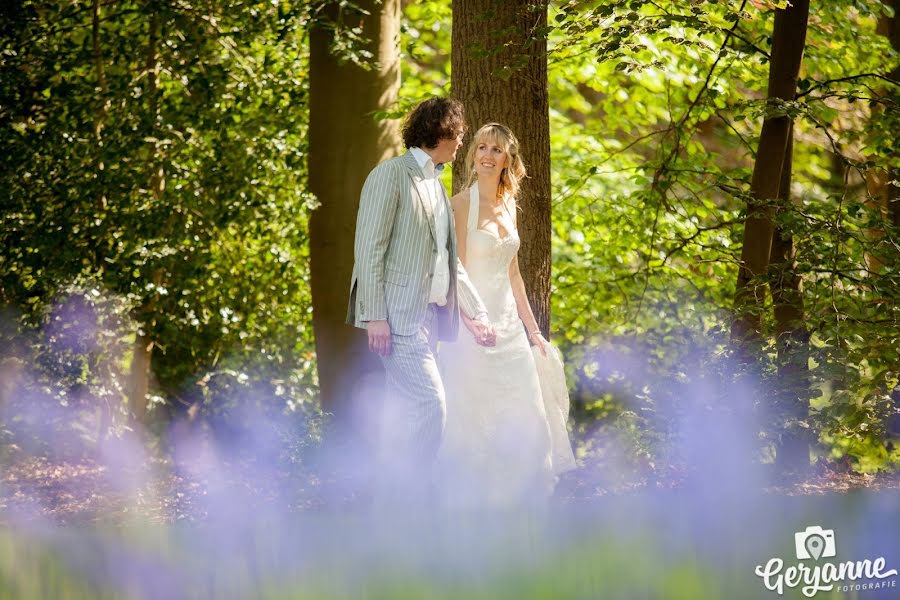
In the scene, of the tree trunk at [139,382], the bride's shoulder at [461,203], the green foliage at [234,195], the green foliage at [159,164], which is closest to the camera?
the bride's shoulder at [461,203]

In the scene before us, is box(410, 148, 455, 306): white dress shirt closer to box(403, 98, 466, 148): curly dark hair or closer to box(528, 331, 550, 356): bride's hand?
box(403, 98, 466, 148): curly dark hair

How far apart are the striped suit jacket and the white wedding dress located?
76cm

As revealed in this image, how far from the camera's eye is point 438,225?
18.8 feet

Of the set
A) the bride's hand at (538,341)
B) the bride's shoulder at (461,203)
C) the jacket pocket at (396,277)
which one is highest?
the bride's shoulder at (461,203)

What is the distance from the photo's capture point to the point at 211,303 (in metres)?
11.1

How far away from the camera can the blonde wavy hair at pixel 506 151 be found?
6.22 meters

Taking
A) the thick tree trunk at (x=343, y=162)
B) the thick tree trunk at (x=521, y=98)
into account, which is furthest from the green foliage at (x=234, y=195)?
the thick tree trunk at (x=521, y=98)

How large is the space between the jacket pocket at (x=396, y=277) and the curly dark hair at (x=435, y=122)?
2.07 feet

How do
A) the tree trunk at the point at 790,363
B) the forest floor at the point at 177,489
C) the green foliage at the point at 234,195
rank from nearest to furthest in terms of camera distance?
1. the tree trunk at the point at 790,363
2. the forest floor at the point at 177,489
3. the green foliage at the point at 234,195

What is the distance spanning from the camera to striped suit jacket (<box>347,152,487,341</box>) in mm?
5469

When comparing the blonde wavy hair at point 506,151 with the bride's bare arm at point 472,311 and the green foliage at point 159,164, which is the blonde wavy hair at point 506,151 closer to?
the bride's bare arm at point 472,311

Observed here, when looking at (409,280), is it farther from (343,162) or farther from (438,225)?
(343,162)

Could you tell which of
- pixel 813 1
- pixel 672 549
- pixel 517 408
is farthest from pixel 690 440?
pixel 813 1

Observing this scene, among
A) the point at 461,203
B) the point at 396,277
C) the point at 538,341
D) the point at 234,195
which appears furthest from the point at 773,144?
the point at 234,195
